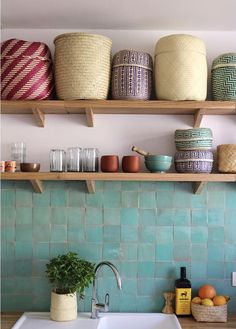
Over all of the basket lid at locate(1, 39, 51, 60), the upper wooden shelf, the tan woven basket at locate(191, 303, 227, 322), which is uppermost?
the basket lid at locate(1, 39, 51, 60)

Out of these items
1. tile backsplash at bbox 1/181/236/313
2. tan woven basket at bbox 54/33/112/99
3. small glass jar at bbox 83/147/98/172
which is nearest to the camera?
tan woven basket at bbox 54/33/112/99

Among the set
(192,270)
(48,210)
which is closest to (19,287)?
(48,210)

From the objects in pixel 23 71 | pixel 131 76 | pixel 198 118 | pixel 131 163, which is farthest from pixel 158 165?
pixel 23 71

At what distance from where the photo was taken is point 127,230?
2367 mm

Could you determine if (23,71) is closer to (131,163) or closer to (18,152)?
(18,152)

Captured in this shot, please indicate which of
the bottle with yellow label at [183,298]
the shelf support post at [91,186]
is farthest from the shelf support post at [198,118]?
the bottle with yellow label at [183,298]

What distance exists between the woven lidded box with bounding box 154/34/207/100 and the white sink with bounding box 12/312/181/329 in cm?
114

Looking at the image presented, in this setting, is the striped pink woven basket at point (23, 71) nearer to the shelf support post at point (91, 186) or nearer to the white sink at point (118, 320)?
the shelf support post at point (91, 186)

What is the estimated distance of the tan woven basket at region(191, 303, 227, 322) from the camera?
7.20 feet

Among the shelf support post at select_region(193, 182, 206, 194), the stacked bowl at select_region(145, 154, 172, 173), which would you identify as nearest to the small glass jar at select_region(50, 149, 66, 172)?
the stacked bowl at select_region(145, 154, 172, 173)

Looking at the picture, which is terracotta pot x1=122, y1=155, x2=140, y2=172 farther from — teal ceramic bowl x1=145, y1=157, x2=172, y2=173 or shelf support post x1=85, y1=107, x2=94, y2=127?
shelf support post x1=85, y1=107, x2=94, y2=127

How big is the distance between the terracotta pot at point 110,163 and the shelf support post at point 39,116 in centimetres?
40

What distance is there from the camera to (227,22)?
2275mm

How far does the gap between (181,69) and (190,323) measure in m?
1.27
